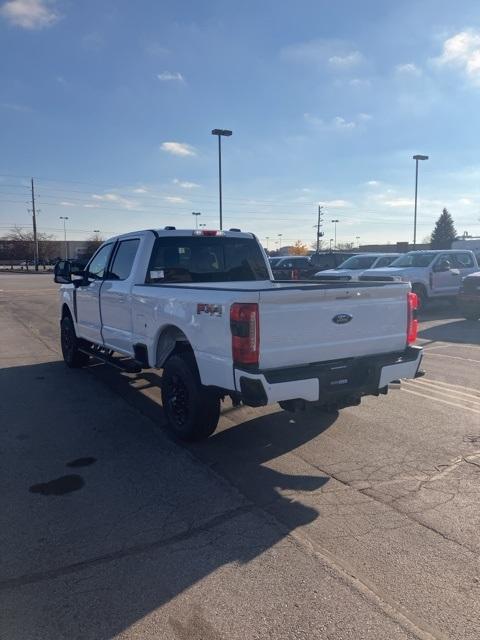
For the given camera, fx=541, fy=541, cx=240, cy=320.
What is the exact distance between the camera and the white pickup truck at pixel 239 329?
4.38 m

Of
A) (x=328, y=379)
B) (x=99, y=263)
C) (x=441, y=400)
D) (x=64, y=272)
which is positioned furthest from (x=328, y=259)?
(x=328, y=379)

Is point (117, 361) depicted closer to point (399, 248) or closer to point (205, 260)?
point (205, 260)

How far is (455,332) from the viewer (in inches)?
503

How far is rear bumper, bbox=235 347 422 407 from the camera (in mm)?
4305

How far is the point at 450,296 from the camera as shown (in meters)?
16.9

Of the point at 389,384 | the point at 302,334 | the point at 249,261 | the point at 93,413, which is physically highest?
the point at 249,261

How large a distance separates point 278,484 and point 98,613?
6.15 feet

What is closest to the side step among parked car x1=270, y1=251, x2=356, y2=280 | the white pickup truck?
the white pickup truck

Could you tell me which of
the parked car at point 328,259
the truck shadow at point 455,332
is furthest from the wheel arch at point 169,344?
the parked car at point 328,259

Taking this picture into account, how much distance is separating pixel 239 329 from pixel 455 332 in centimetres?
987

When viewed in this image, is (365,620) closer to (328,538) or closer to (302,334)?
(328,538)

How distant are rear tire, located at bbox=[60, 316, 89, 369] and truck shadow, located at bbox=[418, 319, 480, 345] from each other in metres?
7.14

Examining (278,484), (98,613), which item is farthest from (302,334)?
(98,613)

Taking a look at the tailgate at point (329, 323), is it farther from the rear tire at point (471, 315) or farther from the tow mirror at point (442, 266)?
the tow mirror at point (442, 266)
